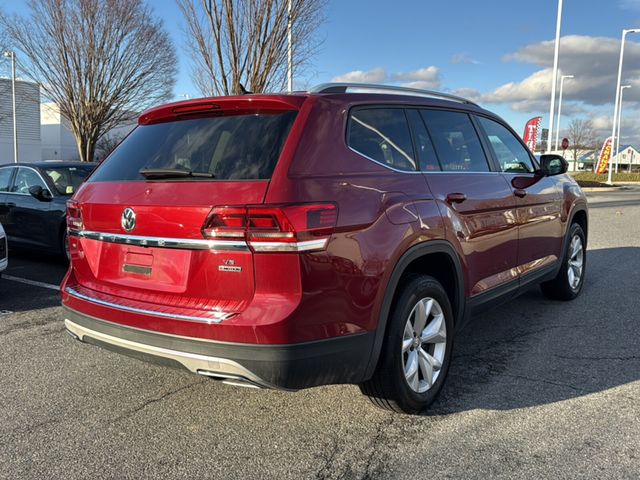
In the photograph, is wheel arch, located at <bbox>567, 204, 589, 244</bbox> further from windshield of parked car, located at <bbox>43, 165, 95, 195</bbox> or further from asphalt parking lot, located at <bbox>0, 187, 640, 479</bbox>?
windshield of parked car, located at <bbox>43, 165, 95, 195</bbox>

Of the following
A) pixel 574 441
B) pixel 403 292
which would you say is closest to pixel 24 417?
pixel 403 292

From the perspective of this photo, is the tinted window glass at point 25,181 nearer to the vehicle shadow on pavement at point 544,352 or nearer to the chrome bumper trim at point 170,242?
the chrome bumper trim at point 170,242

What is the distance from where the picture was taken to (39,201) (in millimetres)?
7746

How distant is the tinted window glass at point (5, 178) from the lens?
27.8 ft

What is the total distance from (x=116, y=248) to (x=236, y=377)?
41.0 inches

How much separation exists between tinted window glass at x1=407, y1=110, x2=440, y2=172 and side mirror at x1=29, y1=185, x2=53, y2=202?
583 centimetres

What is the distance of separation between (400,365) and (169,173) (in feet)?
5.37

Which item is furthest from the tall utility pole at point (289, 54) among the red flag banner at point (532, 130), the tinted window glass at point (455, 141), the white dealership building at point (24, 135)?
the white dealership building at point (24, 135)

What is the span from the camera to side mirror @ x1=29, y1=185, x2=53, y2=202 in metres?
7.54

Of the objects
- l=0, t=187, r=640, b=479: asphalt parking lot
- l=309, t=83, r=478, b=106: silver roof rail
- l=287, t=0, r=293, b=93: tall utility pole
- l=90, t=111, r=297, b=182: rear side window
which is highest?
l=287, t=0, r=293, b=93: tall utility pole

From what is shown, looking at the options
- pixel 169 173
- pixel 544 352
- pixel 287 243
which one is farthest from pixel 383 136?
pixel 544 352

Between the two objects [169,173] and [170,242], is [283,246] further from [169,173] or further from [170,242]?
[169,173]

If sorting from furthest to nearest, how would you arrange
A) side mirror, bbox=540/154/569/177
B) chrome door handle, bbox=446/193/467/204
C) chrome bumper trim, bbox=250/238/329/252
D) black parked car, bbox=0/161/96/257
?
black parked car, bbox=0/161/96/257 < side mirror, bbox=540/154/569/177 < chrome door handle, bbox=446/193/467/204 < chrome bumper trim, bbox=250/238/329/252

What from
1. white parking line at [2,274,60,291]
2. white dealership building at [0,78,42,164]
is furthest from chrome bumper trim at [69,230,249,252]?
white dealership building at [0,78,42,164]
